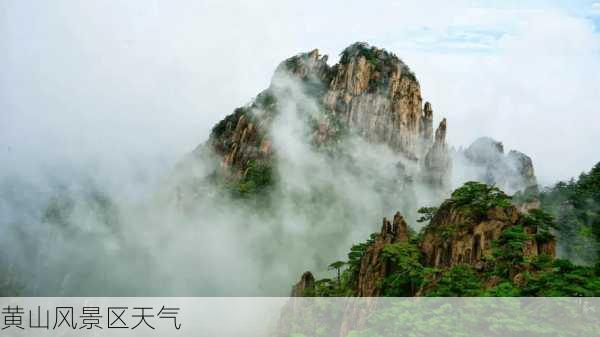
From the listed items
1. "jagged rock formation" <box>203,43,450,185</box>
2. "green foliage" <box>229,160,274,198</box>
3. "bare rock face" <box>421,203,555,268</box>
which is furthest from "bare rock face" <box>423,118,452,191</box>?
"bare rock face" <box>421,203,555,268</box>

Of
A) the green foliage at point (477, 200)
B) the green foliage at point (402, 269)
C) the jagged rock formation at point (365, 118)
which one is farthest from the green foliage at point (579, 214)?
the jagged rock formation at point (365, 118)

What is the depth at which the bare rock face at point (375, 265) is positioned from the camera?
1142 inches

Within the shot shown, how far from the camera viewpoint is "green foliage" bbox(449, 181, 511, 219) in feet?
93.4

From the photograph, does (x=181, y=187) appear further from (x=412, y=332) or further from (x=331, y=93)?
(x=412, y=332)

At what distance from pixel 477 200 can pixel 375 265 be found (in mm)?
6183

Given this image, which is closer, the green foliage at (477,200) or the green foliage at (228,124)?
the green foliage at (477,200)

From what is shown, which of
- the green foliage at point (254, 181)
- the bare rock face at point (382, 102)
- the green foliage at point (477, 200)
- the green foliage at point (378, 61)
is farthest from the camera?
the green foliage at point (378, 61)

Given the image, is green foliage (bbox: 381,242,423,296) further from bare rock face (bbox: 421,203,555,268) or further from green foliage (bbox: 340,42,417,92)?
green foliage (bbox: 340,42,417,92)

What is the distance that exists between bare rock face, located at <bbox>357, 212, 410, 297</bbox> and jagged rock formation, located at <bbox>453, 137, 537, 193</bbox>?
5417cm

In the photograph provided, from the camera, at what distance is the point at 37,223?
99.3m

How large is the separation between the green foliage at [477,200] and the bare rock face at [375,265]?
350 centimetres

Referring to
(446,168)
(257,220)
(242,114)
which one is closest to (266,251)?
(257,220)

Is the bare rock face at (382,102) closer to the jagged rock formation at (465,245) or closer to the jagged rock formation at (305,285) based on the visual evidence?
the jagged rock formation at (305,285)

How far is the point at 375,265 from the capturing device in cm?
2984
